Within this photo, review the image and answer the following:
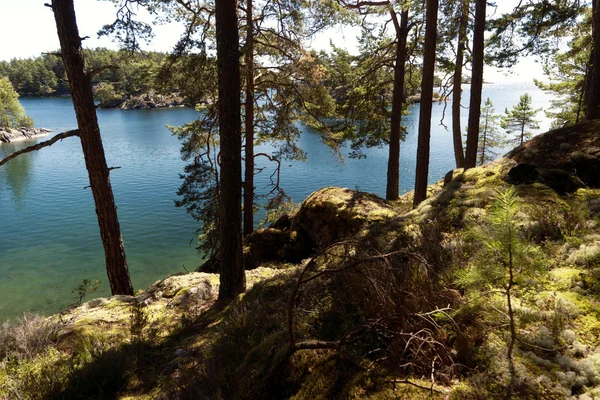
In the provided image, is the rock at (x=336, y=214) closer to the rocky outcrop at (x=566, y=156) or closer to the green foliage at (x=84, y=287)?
the rocky outcrop at (x=566, y=156)

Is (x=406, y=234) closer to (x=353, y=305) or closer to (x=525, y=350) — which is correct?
(x=353, y=305)

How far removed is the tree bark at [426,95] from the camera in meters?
9.67

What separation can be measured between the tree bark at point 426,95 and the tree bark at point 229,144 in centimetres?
612

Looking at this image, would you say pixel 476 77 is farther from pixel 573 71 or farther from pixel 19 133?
pixel 19 133

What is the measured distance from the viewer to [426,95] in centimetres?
1018

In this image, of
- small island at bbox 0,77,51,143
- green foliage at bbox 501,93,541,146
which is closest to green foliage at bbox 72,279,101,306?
green foliage at bbox 501,93,541,146

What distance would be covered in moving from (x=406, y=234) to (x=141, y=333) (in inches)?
176

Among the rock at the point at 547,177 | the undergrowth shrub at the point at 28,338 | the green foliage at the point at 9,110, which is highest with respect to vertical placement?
the green foliage at the point at 9,110

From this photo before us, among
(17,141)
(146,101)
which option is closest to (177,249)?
(17,141)

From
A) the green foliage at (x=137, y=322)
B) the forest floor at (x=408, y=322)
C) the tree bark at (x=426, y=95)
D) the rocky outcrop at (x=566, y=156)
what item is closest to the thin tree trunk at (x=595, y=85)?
the rocky outcrop at (x=566, y=156)

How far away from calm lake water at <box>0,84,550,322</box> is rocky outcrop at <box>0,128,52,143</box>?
6.78 meters

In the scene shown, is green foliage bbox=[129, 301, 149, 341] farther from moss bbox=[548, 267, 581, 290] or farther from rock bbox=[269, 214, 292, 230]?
rock bbox=[269, 214, 292, 230]

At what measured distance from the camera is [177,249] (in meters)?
18.4

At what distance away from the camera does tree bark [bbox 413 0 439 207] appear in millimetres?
9666
